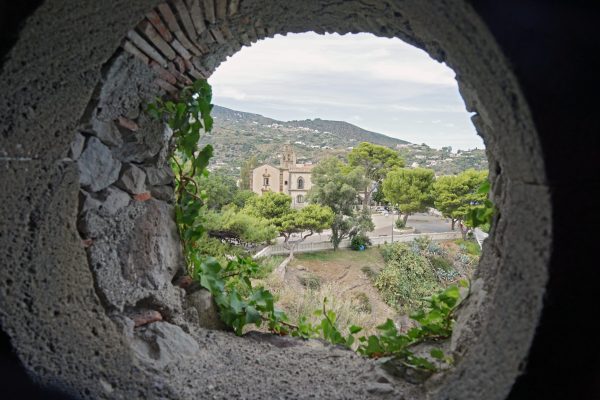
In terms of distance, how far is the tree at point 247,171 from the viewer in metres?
11.6

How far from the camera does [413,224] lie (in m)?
14.1

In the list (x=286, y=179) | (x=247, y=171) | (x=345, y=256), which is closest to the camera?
(x=247, y=171)

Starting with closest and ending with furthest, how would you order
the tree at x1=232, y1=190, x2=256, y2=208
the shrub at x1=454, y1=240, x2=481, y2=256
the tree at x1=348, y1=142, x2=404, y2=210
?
the tree at x1=232, y1=190, x2=256, y2=208 < the shrub at x1=454, y1=240, x2=481, y2=256 < the tree at x1=348, y1=142, x2=404, y2=210

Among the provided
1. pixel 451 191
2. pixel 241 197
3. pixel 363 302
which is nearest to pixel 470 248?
pixel 451 191

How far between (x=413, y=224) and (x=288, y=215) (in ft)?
16.8

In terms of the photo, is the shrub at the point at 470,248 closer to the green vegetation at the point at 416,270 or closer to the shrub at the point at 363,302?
the green vegetation at the point at 416,270

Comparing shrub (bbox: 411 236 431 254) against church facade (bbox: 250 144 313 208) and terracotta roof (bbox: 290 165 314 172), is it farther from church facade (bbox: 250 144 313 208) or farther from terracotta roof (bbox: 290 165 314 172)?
terracotta roof (bbox: 290 165 314 172)

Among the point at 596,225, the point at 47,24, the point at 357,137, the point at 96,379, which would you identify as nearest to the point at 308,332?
the point at 96,379

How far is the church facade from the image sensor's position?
12148 mm

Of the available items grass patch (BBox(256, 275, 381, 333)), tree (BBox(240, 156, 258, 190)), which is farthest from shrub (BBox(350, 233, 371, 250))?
grass patch (BBox(256, 275, 381, 333))

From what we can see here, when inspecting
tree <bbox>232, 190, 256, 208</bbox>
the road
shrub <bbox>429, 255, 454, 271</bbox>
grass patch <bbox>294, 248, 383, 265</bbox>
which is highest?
tree <bbox>232, 190, 256, 208</bbox>

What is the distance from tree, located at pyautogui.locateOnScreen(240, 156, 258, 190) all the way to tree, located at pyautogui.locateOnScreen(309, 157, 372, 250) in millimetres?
1783

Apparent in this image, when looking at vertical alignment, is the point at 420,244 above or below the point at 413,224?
below

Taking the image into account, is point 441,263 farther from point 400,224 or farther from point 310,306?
point 310,306
